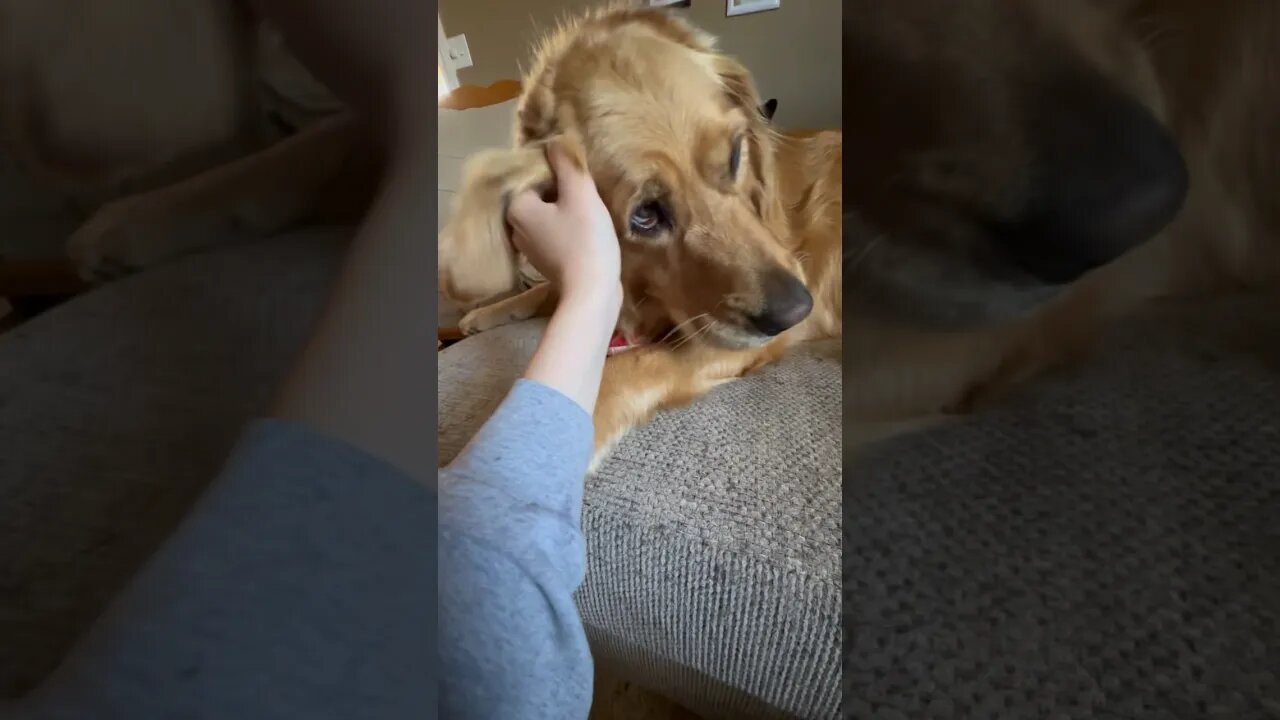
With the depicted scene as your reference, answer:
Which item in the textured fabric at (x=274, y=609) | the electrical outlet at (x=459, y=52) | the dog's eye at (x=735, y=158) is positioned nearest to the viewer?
the textured fabric at (x=274, y=609)

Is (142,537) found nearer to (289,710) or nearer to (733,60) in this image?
(289,710)

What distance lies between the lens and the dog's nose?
18.2 inches

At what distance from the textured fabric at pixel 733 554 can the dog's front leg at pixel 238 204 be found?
7.4 inches

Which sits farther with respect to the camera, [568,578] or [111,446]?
[568,578]

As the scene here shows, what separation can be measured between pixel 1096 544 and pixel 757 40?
0.25m

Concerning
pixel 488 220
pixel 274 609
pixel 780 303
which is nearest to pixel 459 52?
pixel 488 220

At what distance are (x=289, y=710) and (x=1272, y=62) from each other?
29cm

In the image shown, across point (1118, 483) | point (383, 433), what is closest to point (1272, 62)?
point (1118, 483)

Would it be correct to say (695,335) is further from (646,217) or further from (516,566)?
(516,566)

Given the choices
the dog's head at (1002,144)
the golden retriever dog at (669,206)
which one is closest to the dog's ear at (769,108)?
the golden retriever dog at (669,206)

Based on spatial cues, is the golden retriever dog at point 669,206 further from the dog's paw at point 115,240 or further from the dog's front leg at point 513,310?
the dog's paw at point 115,240

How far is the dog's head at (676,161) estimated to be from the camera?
337 millimetres

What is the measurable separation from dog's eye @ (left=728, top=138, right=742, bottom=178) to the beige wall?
0.10 m

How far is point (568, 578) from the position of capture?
0.25 metres
